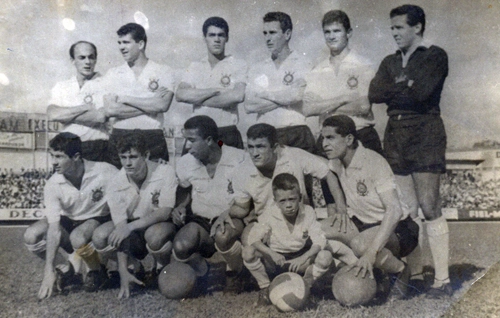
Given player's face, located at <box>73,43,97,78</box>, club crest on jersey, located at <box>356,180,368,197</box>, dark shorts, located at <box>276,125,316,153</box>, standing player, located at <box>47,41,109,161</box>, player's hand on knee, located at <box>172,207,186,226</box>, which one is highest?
player's face, located at <box>73,43,97,78</box>

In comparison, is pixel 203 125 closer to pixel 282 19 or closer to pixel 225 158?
pixel 225 158

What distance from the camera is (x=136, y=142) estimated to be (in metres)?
2.82

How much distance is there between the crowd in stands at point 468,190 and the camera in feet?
9.45

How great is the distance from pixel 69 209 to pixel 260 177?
1367 millimetres

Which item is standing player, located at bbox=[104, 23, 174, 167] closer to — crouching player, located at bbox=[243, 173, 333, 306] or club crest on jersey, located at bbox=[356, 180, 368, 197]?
crouching player, located at bbox=[243, 173, 333, 306]

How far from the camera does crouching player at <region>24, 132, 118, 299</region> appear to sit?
9.19 ft

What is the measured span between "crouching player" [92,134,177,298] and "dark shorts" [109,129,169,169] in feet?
0.09

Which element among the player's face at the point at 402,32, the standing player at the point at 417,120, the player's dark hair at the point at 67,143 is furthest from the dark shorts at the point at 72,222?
the player's face at the point at 402,32

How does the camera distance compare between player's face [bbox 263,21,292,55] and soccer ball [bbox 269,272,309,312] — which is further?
player's face [bbox 263,21,292,55]

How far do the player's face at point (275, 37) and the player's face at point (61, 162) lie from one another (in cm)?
160

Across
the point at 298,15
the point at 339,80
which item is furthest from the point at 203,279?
the point at 298,15

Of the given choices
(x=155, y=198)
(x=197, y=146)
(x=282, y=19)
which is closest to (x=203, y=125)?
(x=197, y=146)

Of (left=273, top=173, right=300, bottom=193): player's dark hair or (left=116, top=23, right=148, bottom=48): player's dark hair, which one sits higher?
(left=116, top=23, right=148, bottom=48): player's dark hair

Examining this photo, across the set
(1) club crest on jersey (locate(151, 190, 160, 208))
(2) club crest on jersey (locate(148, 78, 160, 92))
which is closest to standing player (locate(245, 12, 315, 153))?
(2) club crest on jersey (locate(148, 78, 160, 92))
